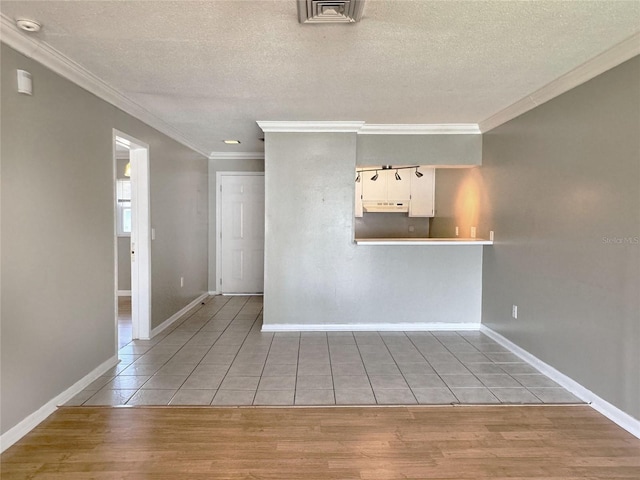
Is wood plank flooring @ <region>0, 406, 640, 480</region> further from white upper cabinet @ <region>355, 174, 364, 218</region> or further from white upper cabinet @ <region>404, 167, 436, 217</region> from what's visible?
white upper cabinet @ <region>355, 174, 364, 218</region>

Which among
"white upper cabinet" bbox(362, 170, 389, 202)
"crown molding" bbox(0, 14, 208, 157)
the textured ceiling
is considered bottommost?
"white upper cabinet" bbox(362, 170, 389, 202)

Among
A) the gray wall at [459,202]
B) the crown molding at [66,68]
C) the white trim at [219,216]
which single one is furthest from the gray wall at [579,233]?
the white trim at [219,216]

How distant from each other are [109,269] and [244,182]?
3203mm

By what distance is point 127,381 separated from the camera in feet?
9.24

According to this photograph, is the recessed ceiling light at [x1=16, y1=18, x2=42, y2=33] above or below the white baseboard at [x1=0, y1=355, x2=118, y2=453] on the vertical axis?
above

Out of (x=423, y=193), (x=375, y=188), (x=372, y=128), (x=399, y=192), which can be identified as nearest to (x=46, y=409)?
(x=372, y=128)

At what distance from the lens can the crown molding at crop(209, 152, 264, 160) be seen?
579 cm

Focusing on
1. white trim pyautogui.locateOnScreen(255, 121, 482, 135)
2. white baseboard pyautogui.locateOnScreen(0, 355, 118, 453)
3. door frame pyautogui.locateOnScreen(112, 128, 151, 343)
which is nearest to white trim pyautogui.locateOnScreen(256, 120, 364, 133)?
white trim pyautogui.locateOnScreen(255, 121, 482, 135)

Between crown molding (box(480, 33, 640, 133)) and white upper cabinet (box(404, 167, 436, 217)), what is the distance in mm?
2097

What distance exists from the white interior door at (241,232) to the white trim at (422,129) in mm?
2468

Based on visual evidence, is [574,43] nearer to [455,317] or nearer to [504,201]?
[504,201]

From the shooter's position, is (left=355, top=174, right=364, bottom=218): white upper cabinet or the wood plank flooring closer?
the wood plank flooring

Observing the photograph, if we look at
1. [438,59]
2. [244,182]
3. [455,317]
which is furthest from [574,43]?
[244,182]

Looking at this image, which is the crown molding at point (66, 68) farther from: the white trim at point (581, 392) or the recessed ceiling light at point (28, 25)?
the white trim at point (581, 392)
